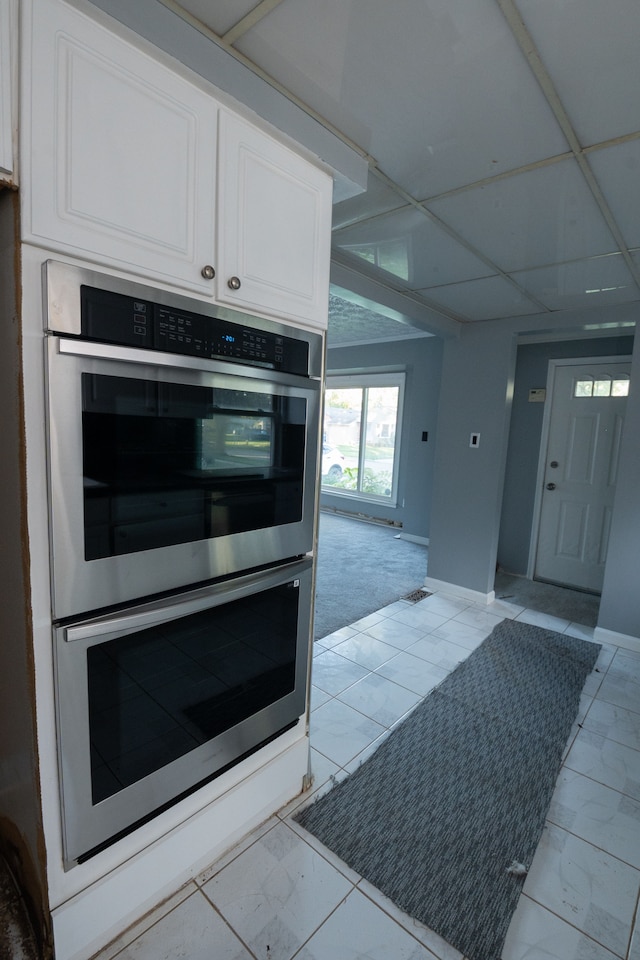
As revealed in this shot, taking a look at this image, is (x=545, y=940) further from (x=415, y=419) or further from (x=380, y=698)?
(x=415, y=419)

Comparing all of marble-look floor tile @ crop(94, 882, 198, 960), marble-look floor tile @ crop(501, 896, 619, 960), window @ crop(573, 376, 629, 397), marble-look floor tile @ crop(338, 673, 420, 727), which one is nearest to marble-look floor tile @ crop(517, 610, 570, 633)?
marble-look floor tile @ crop(338, 673, 420, 727)

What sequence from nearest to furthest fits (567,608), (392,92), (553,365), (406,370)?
(392,92), (567,608), (553,365), (406,370)

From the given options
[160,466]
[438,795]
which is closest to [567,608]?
[438,795]

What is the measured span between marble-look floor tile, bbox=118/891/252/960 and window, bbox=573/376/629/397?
14.4 ft

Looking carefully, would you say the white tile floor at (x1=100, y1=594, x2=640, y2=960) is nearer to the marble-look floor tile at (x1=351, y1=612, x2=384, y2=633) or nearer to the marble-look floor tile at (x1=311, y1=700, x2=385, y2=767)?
the marble-look floor tile at (x1=311, y1=700, x2=385, y2=767)

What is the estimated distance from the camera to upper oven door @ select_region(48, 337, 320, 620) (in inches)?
38.0

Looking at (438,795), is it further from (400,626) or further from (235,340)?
(235,340)

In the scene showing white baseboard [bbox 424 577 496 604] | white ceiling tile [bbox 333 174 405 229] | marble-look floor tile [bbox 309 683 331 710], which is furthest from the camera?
white baseboard [bbox 424 577 496 604]

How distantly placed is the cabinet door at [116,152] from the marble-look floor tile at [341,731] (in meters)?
1.92

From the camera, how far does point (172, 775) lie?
126 centimetres

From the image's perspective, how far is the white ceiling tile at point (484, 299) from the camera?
2745 millimetres

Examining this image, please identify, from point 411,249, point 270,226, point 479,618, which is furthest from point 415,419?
point 270,226

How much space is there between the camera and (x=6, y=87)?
0.84m

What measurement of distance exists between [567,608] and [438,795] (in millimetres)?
2599
